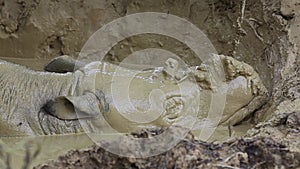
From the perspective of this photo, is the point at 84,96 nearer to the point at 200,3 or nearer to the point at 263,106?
the point at 263,106

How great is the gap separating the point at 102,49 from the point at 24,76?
1303 mm

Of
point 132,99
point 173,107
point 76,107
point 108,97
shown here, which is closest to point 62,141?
point 76,107

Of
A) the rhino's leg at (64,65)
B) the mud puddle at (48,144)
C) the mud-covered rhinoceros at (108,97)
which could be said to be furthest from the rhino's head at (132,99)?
the rhino's leg at (64,65)

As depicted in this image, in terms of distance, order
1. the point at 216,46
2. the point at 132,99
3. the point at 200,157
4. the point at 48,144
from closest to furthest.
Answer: the point at 200,157 → the point at 48,144 → the point at 132,99 → the point at 216,46

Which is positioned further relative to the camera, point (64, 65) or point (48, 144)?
point (64, 65)

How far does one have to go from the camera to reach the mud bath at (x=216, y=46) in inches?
83.0

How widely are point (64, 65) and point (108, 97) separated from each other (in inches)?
26.7

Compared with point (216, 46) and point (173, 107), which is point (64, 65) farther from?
point (216, 46)

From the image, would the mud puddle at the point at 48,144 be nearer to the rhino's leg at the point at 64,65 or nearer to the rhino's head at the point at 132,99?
the rhino's head at the point at 132,99

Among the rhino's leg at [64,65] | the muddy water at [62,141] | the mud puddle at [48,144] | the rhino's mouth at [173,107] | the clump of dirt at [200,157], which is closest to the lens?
the clump of dirt at [200,157]

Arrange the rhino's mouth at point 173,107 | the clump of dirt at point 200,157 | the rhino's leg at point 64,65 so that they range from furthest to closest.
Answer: the rhino's leg at point 64,65
the rhino's mouth at point 173,107
the clump of dirt at point 200,157

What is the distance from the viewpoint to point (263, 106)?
164 inches

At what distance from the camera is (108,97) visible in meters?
4.06

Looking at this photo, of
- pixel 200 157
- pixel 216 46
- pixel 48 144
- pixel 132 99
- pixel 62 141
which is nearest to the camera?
pixel 200 157
